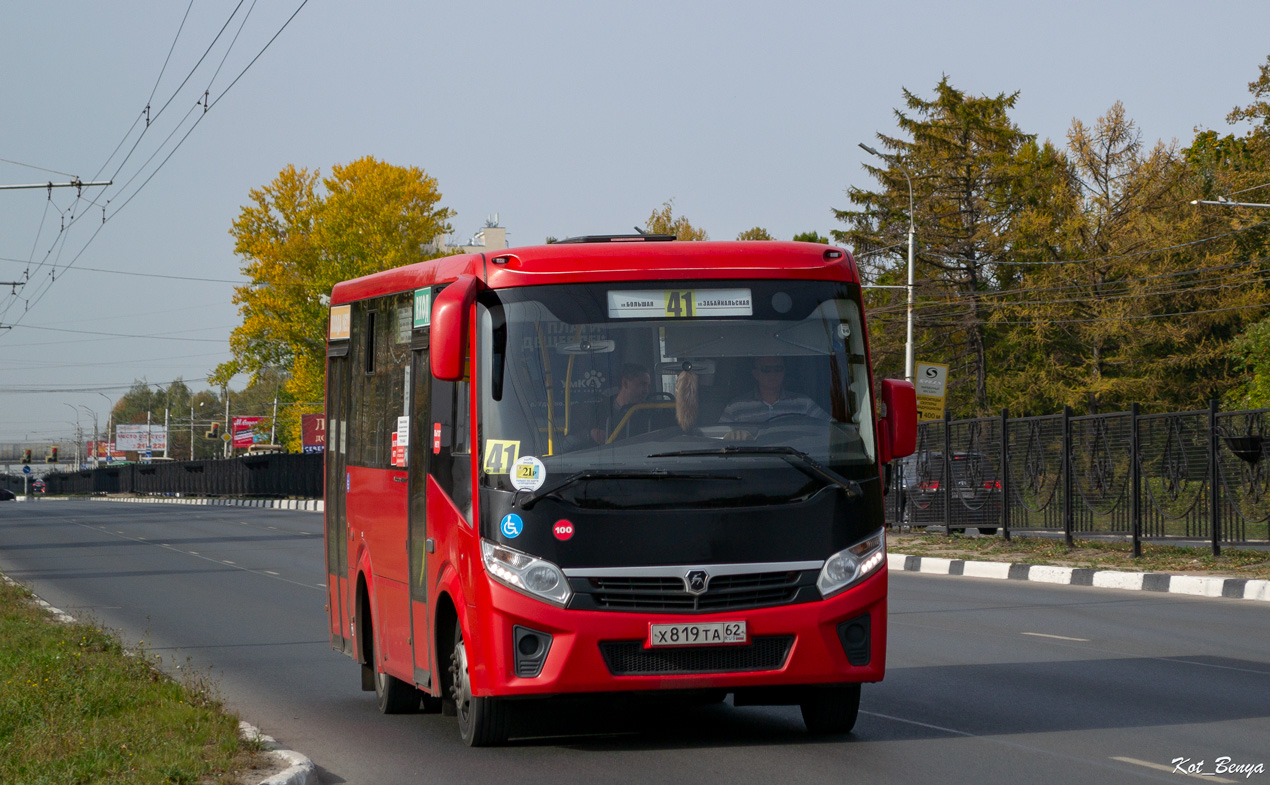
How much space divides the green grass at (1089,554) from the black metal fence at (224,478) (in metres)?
41.0

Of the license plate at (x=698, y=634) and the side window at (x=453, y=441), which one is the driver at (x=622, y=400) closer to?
the side window at (x=453, y=441)

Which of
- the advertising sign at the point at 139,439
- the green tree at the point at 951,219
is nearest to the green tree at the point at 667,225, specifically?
the green tree at the point at 951,219

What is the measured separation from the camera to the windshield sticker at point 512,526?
7184mm

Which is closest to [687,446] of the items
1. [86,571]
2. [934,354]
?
[86,571]

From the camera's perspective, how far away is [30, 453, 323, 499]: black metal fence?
66.9 meters

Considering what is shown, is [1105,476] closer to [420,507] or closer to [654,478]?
[420,507]

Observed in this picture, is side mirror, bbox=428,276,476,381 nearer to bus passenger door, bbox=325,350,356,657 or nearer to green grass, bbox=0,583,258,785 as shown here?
green grass, bbox=0,583,258,785

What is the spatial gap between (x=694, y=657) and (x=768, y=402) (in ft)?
4.16

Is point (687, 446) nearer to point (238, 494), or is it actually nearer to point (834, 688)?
point (834, 688)

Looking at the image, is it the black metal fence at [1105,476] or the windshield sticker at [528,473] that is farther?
the black metal fence at [1105,476]

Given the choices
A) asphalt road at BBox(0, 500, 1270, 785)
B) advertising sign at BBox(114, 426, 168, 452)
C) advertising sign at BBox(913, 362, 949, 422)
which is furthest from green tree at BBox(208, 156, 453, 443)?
advertising sign at BBox(114, 426, 168, 452)

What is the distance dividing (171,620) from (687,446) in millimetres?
10526

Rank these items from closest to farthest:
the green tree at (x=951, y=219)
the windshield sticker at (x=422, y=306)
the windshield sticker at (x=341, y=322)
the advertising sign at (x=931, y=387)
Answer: the windshield sticker at (x=422, y=306) → the windshield sticker at (x=341, y=322) → the advertising sign at (x=931, y=387) → the green tree at (x=951, y=219)

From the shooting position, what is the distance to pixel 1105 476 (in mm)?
21703
